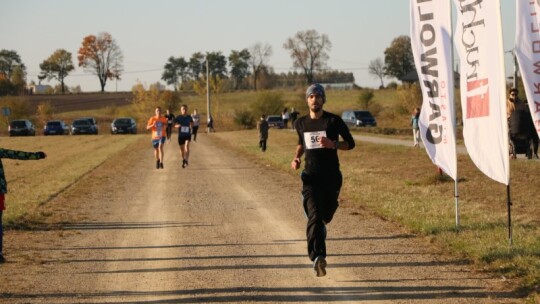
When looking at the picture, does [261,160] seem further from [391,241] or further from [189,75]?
[189,75]

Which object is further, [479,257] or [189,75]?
[189,75]

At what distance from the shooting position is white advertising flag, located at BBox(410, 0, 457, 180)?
10930mm

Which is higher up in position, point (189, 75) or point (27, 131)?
point (189, 75)

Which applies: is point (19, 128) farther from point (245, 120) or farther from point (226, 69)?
point (226, 69)

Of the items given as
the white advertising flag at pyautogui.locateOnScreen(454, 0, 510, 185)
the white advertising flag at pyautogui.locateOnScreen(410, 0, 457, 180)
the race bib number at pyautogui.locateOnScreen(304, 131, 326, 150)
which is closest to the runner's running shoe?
the race bib number at pyautogui.locateOnScreen(304, 131, 326, 150)

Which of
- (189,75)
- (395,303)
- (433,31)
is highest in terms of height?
(189,75)

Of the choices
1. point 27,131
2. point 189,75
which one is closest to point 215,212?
point 27,131

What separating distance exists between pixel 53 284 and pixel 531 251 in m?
4.97

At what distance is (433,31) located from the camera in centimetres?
1100

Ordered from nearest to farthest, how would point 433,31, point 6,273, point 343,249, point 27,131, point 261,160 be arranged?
1. point 6,273
2. point 343,249
3. point 433,31
4. point 261,160
5. point 27,131

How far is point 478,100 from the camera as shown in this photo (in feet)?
31.8

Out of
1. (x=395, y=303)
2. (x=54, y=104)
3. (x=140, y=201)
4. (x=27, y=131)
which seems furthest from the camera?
(x=54, y=104)

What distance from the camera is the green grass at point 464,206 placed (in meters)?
8.94

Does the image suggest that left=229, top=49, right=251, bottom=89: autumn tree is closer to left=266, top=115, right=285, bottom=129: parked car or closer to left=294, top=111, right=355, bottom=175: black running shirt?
left=266, top=115, right=285, bottom=129: parked car
